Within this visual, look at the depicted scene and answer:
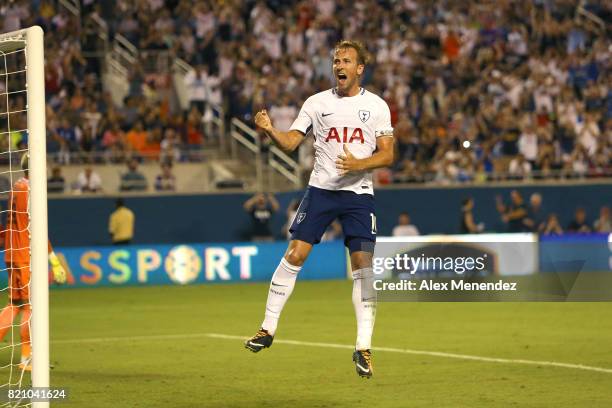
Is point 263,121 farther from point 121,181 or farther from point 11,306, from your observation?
point 121,181

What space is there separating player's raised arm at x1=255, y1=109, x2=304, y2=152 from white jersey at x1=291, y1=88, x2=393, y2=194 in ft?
0.36

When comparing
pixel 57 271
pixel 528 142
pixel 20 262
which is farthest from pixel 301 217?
pixel 528 142

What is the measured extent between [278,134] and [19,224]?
302 centimetres

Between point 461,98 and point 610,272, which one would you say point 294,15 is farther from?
point 610,272

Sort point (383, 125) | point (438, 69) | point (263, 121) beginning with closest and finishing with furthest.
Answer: point (263, 121) < point (383, 125) < point (438, 69)

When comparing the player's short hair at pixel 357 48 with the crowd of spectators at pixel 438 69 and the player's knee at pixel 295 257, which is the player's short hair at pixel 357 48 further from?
the crowd of spectators at pixel 438 69

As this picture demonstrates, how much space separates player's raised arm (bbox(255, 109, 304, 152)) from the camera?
30.7 feet

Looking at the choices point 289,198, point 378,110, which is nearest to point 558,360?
point 378,110

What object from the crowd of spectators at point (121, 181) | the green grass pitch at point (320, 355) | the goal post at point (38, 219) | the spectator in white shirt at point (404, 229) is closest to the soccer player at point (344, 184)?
the green grass pitch at point (320, 355)

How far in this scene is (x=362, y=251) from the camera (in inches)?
391

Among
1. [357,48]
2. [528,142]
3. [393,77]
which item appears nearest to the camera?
[357,48]

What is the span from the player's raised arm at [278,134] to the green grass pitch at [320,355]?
2.02 meters

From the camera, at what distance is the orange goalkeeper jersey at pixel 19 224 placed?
1122 centimetres

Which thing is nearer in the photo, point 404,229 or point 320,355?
point 320,355
